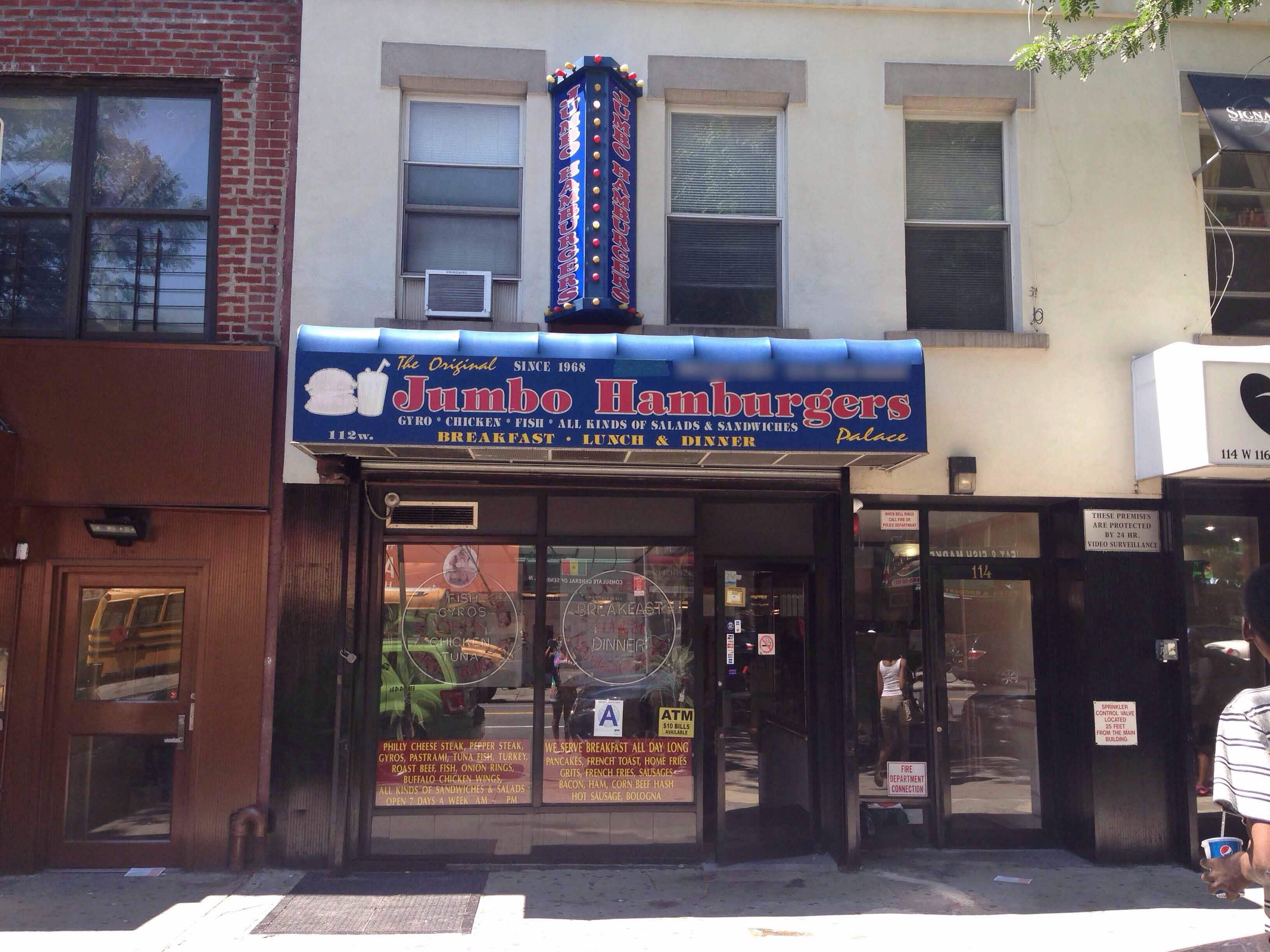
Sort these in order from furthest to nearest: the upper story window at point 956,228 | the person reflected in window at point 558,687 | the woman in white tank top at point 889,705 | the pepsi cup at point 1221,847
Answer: the upper story window at point 956,228, the woman in white tank top at point 889,705, the person reflected in window at point 558,687, the pepsi cup at point 1221,847

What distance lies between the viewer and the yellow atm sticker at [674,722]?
7621 mm

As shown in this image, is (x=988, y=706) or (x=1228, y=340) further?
(x=988, y=706)

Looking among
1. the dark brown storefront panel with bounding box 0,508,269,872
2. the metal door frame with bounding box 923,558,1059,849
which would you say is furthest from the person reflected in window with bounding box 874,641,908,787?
the dark brown storefront panel with bounding box 0,508,269,872

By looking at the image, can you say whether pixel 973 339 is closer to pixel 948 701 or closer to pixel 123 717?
pixel 948 701

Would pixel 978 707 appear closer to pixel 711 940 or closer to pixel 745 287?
pixel 711 940

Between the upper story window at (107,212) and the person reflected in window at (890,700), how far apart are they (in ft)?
19.2

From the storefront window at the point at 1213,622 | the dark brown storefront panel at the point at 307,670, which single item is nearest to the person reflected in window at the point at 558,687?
the dark brown storefront panel at the point at 307,670

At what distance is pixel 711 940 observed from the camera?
19.7 ft

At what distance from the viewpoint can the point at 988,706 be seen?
26.6 ft

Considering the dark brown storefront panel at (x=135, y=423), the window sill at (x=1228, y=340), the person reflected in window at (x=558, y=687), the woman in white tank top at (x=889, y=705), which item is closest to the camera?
the dark brown storefront panel at (x=135, y=423)

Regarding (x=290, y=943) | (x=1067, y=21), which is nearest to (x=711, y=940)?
(x=290, y=943)

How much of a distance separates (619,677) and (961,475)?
300 centimetres

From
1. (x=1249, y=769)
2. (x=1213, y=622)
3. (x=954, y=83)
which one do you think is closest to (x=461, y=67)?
(x=954, y=83)

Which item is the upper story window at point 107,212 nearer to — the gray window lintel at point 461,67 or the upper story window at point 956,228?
the gray window lintel at point 461,67
